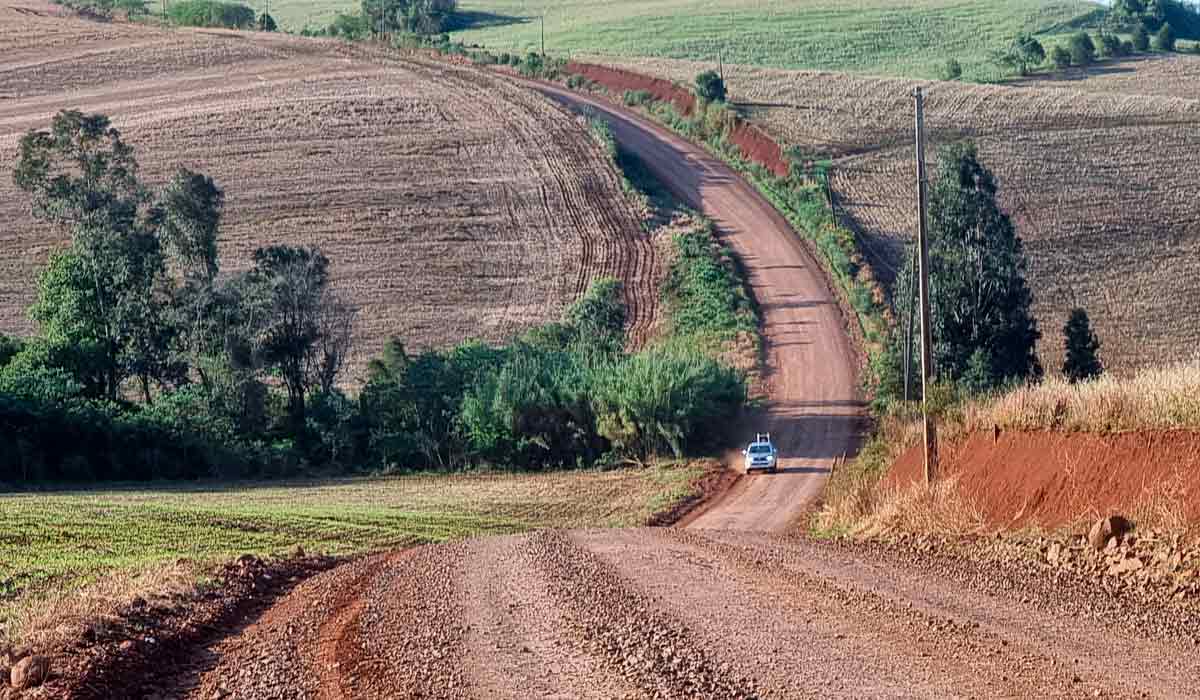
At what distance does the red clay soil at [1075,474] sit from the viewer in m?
15.9

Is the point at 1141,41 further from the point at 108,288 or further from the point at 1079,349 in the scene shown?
the point at 108,288

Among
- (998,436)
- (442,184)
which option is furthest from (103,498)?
(442,184)

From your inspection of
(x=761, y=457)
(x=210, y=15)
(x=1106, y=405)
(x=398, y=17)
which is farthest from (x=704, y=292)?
(x=210, y=15)

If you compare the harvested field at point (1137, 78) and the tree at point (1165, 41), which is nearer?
the harvested field at point (1137, 78)

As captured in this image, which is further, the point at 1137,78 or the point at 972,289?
the point at 1137,78

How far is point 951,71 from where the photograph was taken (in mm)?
108688

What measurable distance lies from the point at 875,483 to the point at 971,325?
2219 cm

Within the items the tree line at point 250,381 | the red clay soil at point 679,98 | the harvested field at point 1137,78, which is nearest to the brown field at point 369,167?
the tree line at point 250,381

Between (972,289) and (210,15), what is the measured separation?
8687cm

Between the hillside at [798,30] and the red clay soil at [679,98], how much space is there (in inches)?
669

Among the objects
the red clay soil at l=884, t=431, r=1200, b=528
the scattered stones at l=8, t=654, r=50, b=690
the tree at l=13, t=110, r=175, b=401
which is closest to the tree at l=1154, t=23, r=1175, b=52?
the tree at l=13, t=110, r=175, b=401

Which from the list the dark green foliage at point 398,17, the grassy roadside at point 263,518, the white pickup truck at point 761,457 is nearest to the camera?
the grassy roadside at point 263,518

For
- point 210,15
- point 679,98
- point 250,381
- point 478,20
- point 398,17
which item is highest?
point 478,20

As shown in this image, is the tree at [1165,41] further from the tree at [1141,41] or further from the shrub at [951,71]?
the shrub at [951,71]
